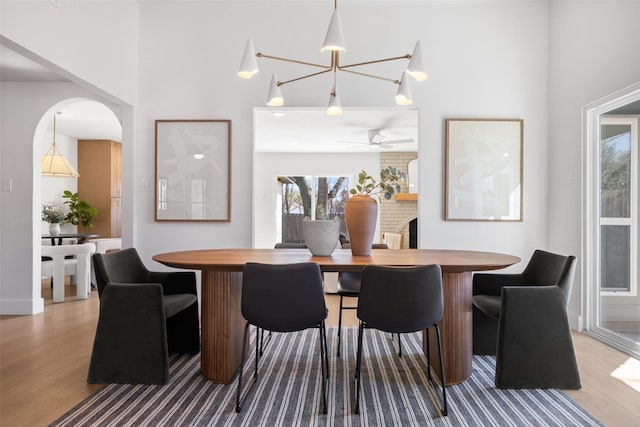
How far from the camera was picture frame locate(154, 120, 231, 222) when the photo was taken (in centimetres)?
365

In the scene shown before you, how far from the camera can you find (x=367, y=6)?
3.63m

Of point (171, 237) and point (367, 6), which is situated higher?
point (367, 6)

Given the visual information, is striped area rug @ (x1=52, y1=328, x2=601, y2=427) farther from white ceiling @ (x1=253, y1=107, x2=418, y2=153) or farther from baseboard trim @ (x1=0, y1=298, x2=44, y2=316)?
white ceiling @ (x1=253, y1=107, x2=418, y2=153)

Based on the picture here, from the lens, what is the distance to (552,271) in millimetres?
2465

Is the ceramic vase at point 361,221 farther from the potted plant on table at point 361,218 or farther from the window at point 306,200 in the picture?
the window at point 306,200

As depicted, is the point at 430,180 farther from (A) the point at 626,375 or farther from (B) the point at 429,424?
(B) the point at 429,424

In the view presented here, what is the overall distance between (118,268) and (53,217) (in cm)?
362

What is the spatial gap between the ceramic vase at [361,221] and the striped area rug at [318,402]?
802mm

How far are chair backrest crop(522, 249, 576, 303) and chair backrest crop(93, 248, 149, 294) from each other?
2.70 m

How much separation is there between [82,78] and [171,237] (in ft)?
5.05

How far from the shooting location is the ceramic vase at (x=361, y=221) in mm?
2395

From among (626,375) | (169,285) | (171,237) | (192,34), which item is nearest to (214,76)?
(192,34)

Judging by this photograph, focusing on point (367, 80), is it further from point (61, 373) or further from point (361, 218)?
point (61, 373)

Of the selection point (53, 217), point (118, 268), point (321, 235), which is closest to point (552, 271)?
point (321, 235)
